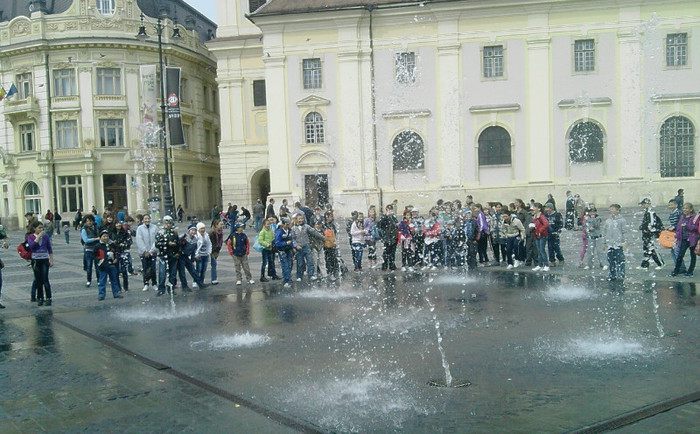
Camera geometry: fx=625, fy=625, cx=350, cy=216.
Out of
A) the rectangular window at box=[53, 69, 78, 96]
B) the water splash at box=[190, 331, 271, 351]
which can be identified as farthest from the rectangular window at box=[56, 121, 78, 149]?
the water splash at box=[190, 331, 271, 351]

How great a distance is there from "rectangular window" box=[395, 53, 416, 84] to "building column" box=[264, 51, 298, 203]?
277 inches

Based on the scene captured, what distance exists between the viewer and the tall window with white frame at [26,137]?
4712 cm

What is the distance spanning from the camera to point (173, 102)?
99.2ft

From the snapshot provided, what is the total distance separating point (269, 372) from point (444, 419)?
2.55 metres

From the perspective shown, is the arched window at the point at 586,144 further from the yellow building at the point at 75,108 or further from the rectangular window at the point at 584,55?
the yellow building at the point at 75,108

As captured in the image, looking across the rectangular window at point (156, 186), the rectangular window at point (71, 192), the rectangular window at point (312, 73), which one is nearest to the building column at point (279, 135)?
the rectangular window at point (312, 73)

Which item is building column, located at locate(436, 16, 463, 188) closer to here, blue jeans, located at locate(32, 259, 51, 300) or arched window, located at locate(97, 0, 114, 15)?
arched window, located at locate(97, 0, 114, 15)

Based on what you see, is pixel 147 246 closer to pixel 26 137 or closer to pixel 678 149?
pixel 678 149

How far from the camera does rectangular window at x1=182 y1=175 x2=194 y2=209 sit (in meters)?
50.8

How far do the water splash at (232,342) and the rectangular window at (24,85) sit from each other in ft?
146

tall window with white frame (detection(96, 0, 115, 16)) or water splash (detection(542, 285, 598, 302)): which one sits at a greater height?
tall window with white frame (detection(96, 0, 115, 16))

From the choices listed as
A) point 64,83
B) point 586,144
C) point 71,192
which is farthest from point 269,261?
point 64,83

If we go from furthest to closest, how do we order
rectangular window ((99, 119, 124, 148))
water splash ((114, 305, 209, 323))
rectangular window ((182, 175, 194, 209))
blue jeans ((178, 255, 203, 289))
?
1. rectangular window ((182, 175, 194, 209))
2. rectangular window ((99, 119, 124, 148))
3. blue jeans ((178, 255, 203, 289))
4. water splash ((114, 305, 209, 323))

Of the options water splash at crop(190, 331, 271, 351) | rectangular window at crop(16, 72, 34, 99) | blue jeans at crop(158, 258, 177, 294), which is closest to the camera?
water splash at crop(190, 331, 271, 351)
